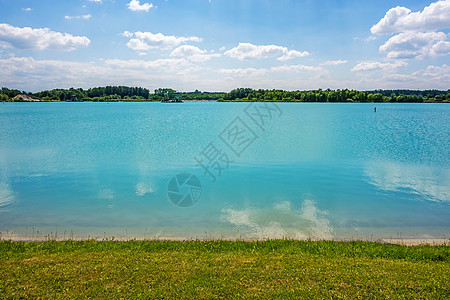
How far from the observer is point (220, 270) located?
686 centimetres

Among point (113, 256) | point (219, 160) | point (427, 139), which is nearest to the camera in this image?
point (113, 256)

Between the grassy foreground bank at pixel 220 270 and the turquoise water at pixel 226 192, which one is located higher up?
the grassy foreground bank at pixel 220 270

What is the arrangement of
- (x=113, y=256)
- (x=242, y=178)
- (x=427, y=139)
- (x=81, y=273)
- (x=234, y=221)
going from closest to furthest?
(x=81, y=273) < (x=113, y=256) < (x=234, y=221) < (x=242, y=178) < (x=427, y=139)

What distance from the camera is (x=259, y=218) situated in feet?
40.8

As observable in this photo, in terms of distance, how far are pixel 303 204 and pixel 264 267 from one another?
25.8 feet

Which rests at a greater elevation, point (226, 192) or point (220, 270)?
point (220, 270)

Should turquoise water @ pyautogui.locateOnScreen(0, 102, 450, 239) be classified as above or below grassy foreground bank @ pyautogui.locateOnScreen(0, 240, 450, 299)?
below

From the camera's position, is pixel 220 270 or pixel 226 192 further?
pixel 226 192

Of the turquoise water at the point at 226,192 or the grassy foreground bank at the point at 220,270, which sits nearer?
the grassy foreground bank at the point at 220,270

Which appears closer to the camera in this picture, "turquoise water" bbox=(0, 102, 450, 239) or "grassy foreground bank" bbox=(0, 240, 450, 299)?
"grassy foreground bank" bbox=(0, 240, 450, 299)

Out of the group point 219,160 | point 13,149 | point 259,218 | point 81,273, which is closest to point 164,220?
point 259,218

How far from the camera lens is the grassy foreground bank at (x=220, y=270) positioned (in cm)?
592

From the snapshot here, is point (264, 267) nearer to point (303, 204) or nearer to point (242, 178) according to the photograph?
point (303, 204)

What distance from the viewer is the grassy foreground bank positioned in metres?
5.92
